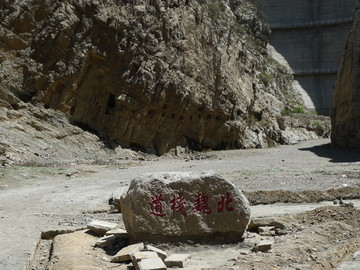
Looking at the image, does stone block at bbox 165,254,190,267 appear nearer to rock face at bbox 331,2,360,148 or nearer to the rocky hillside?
the rocky hillside

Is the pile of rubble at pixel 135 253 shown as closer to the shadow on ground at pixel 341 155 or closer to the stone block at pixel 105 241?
the stone block at pixel 105 241

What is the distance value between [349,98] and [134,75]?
15.0 meters

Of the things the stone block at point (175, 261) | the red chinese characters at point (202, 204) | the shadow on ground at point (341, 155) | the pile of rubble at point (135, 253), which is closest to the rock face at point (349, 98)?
the shadow on ground at point (341, 155)

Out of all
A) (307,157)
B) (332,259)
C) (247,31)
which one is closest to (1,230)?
(332,259)

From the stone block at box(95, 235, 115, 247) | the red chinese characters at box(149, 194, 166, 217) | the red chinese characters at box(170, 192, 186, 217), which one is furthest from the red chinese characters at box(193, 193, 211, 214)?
the stone block at box(95, 235, 115, 247)

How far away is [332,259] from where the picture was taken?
5.82m

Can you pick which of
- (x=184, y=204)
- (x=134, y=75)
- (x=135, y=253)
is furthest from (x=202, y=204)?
(x=134, y=75)

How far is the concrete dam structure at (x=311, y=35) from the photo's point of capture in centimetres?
5541

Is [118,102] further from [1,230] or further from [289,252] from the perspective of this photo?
[289,252]

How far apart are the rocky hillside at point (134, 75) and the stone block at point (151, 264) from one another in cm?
1453

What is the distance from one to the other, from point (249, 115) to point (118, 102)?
1389 cm

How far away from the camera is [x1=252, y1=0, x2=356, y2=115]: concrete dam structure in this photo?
182ft

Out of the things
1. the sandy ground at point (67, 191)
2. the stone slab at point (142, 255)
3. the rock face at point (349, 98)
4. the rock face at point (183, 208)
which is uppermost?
the rock face at point (349, 98)

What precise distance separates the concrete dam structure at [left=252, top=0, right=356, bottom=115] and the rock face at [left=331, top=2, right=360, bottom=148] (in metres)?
25.2
